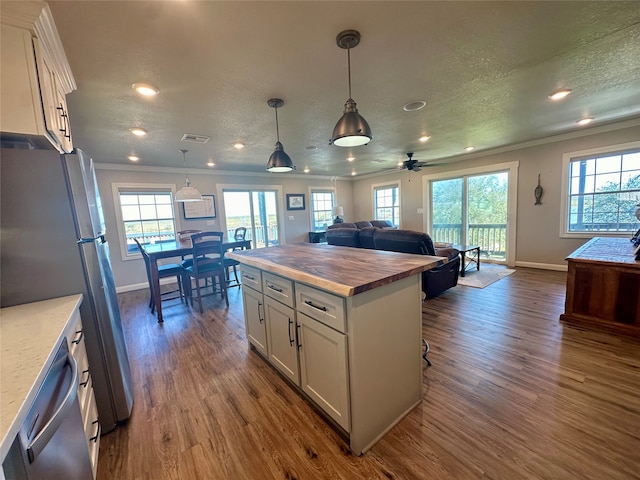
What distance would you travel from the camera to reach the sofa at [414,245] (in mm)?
3176

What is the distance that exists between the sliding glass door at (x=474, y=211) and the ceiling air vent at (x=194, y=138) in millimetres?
5381

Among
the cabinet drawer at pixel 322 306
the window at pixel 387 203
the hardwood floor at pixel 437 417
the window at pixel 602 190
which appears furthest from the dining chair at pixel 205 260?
the window at pixel 602 190

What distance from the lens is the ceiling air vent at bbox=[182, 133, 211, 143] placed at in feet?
11.1

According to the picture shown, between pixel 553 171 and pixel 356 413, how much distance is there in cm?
556

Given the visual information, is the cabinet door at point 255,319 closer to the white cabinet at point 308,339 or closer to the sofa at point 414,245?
the white cabinet at point 308,339

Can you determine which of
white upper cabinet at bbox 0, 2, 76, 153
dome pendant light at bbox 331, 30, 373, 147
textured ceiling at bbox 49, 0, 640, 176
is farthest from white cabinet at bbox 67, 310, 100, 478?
dome pendant light at bbox 331, 30, 373, 147

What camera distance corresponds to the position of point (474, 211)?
5.89 m

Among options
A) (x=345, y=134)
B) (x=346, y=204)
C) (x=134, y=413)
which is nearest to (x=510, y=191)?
(x=346, y=204)

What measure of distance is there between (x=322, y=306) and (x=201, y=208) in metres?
5.06

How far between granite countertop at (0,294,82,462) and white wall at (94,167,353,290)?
13.6 ft

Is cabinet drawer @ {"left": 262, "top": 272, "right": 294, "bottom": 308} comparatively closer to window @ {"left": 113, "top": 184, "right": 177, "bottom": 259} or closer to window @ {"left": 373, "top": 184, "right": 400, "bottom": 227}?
window @ {"left": 113, "top": 184, "right": 177, "bottom": 259}

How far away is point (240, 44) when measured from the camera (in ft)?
5.45

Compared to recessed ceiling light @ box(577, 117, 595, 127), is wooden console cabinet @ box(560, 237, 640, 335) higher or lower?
lower

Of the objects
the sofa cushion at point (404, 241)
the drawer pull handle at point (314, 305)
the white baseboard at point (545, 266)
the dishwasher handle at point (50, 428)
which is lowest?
the white baseboard at point (545, 266)
